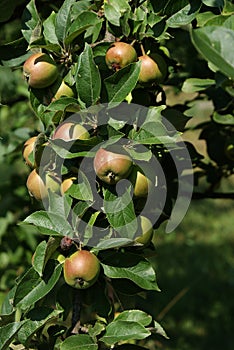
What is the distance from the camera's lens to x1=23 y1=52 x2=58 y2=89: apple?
106 centimetres

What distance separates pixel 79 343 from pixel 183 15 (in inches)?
21.9

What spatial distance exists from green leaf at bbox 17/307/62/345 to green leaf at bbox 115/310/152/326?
0.34ft

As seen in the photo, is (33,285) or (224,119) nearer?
(33,285)

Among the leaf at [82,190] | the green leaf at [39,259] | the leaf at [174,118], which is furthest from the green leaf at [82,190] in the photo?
the leaf at [174,118]

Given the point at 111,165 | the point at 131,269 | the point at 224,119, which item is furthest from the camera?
the point at 224,119

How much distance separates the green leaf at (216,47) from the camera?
0.69 meters

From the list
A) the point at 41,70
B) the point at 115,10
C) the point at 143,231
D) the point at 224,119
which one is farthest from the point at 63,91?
the point at 224,119

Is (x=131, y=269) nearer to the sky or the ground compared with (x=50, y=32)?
nearer to the ground

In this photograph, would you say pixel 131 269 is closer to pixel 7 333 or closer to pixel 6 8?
pixel 7 333

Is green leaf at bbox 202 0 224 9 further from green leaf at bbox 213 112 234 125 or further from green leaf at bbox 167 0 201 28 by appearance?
green leaf at bbox 213 112 234 125

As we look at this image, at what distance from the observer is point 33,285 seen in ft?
3.43

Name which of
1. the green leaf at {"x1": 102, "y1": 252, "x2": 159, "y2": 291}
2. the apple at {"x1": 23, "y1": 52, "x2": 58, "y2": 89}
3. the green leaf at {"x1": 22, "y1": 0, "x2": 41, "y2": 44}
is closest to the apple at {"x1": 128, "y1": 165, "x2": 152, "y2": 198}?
the green leaf at {"x1": 102, "y1": 252, "x2": 159, "y2": 291}

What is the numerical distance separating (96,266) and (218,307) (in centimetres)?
262

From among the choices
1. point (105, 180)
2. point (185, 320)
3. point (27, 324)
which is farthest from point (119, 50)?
point (185, 320)
